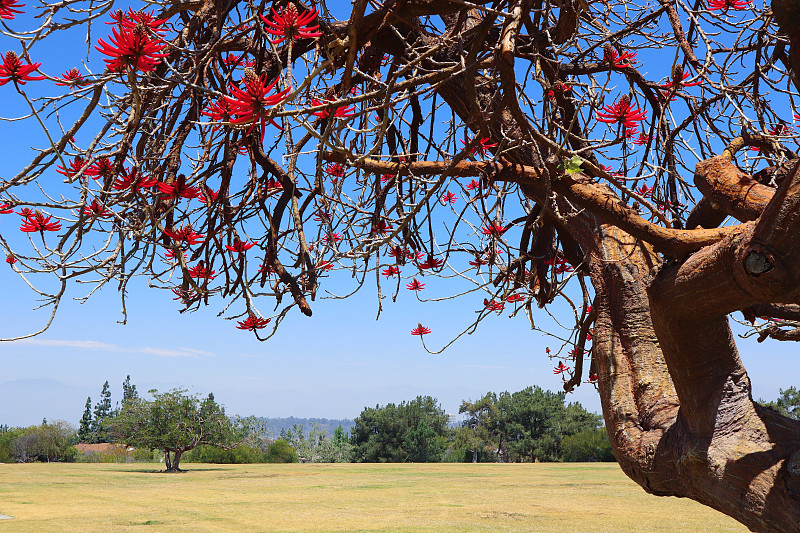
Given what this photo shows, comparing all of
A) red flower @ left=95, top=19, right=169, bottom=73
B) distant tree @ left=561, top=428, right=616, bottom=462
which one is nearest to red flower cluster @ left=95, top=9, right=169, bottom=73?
red flower @ left=95, top=19, right=169, bottom=73

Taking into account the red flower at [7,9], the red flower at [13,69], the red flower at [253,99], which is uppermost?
the red flower at [7,9]

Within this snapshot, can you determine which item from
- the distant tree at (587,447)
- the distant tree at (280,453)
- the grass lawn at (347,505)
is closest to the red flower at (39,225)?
the grass lawn at (347,505)

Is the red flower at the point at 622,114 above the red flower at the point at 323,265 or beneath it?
above

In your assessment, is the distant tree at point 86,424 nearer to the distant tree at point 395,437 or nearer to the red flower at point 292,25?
the distant tree at point 395,437

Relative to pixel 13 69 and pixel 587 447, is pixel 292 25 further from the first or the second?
pixel 587 447

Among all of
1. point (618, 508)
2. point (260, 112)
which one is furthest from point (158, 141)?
point (618, 508)

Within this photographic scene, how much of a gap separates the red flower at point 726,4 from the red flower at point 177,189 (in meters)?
2.69

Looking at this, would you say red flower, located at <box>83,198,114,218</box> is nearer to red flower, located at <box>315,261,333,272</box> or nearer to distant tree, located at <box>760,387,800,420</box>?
red flower, located at <box>315,261,333,272</box>

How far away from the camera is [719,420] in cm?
193

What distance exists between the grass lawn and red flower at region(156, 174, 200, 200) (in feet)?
28.1

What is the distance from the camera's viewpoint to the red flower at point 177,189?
1910mm

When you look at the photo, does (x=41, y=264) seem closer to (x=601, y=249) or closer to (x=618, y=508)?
(x=601, y=249)

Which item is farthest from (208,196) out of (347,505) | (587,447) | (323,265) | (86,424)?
(86,424)

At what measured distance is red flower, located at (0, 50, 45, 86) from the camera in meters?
1.76
